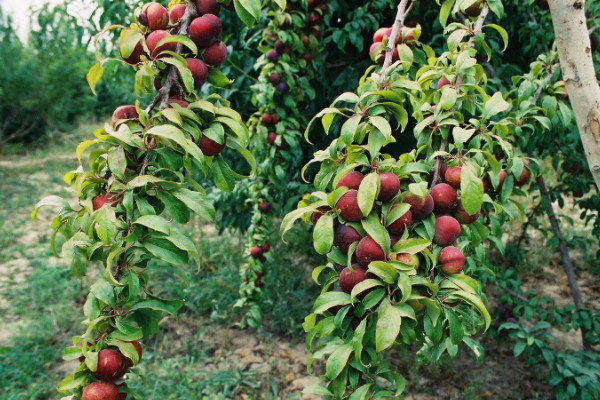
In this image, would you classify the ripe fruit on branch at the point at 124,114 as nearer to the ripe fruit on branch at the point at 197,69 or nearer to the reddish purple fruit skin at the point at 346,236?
the ripe fruit on branch at the point at 197,69

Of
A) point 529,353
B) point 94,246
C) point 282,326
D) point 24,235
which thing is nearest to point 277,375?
point 282,326

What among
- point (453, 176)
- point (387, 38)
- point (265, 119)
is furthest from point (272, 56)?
point (453, 176)

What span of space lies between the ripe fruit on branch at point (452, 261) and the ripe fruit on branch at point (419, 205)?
0.08m

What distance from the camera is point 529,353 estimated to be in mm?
2088

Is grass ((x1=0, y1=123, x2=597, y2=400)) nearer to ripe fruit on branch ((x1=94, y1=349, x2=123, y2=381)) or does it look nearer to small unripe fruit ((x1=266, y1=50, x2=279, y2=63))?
ripe fruit on branch ((x1=94, y1=349, x2=123, y2=381))

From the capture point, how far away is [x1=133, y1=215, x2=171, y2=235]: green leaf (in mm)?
781

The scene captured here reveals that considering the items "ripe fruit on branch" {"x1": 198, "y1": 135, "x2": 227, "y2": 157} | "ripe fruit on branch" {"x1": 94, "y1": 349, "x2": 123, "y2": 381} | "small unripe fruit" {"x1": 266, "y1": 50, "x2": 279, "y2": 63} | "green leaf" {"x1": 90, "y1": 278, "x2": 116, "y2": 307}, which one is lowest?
"ripe fruit on branch" {"x1": 94, "y1": 349, "x2": 123, "y2": 381}

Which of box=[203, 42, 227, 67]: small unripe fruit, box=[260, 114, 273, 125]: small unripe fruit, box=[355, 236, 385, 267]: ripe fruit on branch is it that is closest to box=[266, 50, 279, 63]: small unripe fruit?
box=[260, 114, 273, 125]: small unripe fruit

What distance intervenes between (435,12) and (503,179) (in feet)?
4.48

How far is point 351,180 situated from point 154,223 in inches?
14.4

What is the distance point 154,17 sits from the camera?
3.09ft

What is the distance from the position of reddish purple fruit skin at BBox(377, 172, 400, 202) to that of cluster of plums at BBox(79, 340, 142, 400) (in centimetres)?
56

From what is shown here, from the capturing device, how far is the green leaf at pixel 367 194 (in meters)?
0.81

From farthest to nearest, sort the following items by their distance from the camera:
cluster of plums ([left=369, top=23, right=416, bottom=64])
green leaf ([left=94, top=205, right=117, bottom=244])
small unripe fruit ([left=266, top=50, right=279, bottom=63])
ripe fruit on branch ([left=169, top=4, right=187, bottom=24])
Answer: small unripe fruit ([left=266, top=50, right=279, bottom=63]) → cluster of plums ([left=369, top=23, right=416, bottom=64]) → ripe fruit on branch ([left=169, top=4, right=187, bottom=24]) → green leaf ([left=94, top=205, right=117, bottom=244])
